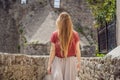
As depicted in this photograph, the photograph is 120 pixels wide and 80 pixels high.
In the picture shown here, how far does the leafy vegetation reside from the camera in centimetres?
1744

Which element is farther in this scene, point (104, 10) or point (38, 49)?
point (38, 49)

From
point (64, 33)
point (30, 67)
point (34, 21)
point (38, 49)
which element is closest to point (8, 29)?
point (34, 21)

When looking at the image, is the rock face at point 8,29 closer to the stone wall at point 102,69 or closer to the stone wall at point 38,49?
the stone wall at point 38,49

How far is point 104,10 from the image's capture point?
61.3 feet

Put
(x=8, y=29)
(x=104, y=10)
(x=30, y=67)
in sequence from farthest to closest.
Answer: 1. (x=8, y=29)
2. (x=104, y=10)
3. (x=30, y=67)

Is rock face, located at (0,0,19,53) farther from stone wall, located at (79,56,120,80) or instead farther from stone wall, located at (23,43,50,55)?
stone wall, located at (79,56,120,80)

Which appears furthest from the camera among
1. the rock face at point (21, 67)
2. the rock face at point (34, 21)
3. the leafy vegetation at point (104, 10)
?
the rock face at point (34, 21)

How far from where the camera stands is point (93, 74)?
278 inches

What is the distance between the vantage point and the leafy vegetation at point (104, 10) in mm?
17444

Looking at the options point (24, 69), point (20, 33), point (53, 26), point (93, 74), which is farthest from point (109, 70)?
point (20, 33)

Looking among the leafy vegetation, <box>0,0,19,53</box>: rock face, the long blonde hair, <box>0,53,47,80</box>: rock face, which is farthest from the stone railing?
<box>0,0,19,53</box>: rock face

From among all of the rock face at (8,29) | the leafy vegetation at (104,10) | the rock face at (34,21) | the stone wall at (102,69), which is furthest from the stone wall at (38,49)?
the stone wall at (102,69)

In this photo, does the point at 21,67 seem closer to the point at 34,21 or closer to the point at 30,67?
the point at 30,67

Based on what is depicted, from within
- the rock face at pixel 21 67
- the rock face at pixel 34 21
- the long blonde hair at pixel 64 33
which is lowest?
the rock face at pixel 21 67
